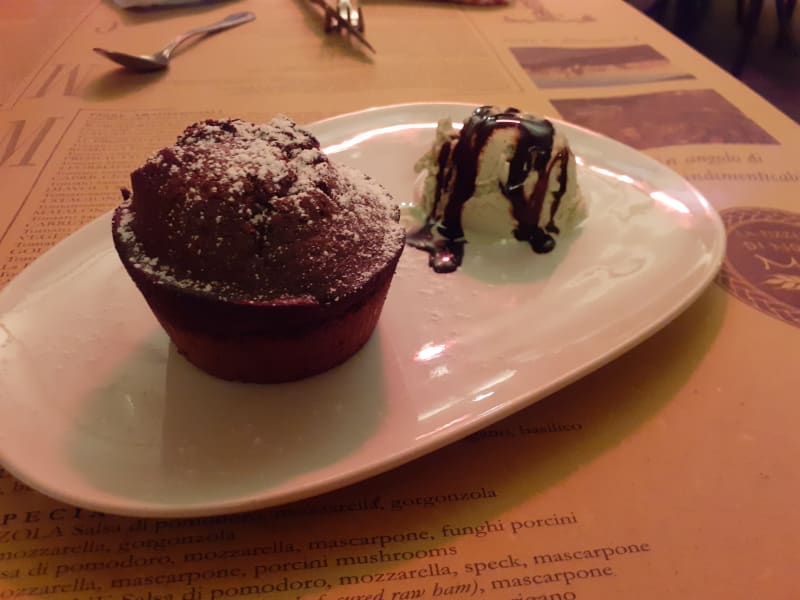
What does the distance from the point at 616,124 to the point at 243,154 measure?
5.19 ft

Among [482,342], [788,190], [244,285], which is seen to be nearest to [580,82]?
[788,190]

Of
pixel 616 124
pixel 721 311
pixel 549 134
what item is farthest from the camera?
pixel 616 124

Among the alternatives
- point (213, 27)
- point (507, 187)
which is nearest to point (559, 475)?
point (507, 187)

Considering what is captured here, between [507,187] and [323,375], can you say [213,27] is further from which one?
[323,375]

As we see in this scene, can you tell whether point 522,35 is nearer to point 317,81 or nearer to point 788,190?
point 317,81

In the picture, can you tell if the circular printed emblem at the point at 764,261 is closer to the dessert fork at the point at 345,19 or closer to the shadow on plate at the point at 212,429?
the shadow on plate at the point at 212,429

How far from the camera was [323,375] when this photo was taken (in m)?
1.18

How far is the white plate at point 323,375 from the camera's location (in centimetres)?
95

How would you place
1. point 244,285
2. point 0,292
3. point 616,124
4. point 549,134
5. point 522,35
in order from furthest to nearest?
point 522,35 → point 616,124 → point 549,134 → point 0,292 → point 244,285

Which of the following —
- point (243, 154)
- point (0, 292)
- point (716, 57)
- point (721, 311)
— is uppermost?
point (243, 154)

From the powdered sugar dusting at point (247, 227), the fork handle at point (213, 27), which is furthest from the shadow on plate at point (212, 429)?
the fork handle at point (213, 27)

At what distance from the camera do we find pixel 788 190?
1.84 m

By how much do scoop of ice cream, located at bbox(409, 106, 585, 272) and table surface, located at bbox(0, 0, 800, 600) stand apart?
415mm

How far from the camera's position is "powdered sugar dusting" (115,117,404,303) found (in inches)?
41.1
